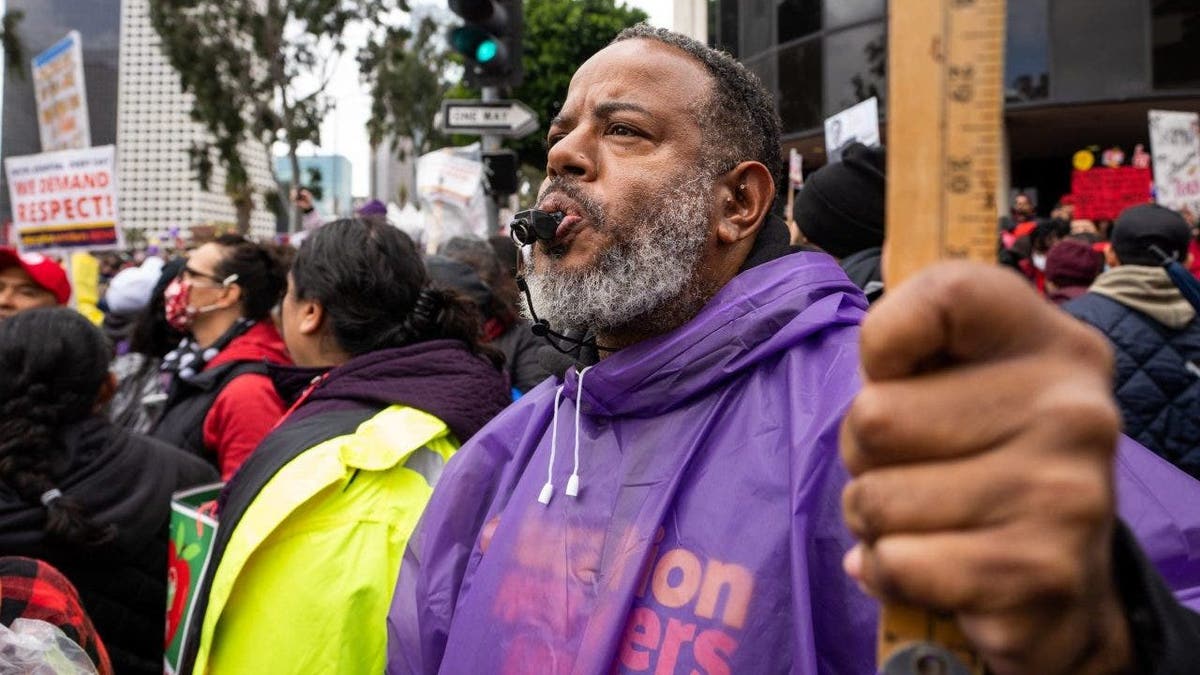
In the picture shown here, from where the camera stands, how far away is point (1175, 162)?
7.32m

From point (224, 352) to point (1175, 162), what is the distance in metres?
6.40

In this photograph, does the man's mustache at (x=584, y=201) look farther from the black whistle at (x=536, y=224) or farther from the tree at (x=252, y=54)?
the tree at (x=252, y=54)

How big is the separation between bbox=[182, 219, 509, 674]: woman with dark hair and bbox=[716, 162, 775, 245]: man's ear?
3.22ft

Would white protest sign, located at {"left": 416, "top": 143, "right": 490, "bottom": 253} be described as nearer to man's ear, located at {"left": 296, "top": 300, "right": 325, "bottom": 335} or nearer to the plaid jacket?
man's ear, located at {"left": 296, "top": 300, "right": 325, "bottom": 335}

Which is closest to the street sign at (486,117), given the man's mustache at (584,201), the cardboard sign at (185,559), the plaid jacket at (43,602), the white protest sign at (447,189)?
the white protest sign at (447,189)

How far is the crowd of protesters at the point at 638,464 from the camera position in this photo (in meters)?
0.71

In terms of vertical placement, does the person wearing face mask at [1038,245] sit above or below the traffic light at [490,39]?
below

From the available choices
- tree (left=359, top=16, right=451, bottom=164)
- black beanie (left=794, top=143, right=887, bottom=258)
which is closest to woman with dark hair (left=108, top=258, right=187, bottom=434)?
black beanie (left=794, top=143, right=887, bottom=258)

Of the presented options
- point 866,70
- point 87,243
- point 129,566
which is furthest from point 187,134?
point 129,566

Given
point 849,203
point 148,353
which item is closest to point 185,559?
point 849,203

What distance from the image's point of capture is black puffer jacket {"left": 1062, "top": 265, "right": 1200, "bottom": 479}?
3822 millimetres

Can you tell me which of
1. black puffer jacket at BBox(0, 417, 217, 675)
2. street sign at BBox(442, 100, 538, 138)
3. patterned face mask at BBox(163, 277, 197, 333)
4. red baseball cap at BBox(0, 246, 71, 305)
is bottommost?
black puffer jacket at BBox(0, 417, 217, 675)

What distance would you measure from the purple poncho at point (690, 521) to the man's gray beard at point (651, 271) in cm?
7

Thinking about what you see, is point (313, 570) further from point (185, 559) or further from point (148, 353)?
point (148, 353)
